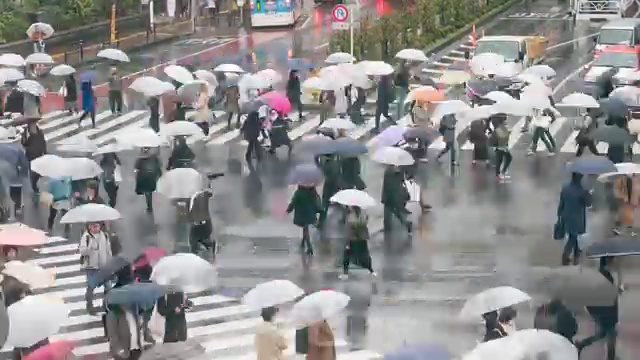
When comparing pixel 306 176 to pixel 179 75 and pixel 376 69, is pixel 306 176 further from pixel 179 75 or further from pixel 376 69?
pixel 179 75

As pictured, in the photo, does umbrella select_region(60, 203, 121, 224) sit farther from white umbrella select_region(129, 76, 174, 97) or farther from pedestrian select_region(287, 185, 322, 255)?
white umbrella select_region(129, 76, 174, 97)

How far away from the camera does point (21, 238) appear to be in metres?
15.5

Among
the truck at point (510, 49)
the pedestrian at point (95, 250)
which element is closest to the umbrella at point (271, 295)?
the pedestrian at point (95, 250)

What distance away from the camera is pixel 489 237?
19875mm

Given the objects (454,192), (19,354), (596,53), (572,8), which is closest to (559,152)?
(454,192)

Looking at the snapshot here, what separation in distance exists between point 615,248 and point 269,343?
4.36 metres

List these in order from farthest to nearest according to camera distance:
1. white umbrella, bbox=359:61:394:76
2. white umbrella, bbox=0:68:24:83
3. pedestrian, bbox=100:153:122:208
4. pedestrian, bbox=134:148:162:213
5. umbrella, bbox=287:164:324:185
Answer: white umbrella, bbox=0:68:24:83 < white umbrella, bbox=359:61:394:76 < pedestrian, bbox=134:148:162:213 < pedestrian, bbox=100:153:122:208 < umbrella, bbox=287:164:324:185

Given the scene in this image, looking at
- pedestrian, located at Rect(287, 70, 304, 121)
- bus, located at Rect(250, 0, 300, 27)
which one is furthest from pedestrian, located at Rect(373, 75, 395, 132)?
bus, located at Rect(250, 0, 300, 27)

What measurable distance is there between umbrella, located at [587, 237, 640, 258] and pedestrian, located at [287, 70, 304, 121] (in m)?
16.3

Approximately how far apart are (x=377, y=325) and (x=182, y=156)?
6.88m

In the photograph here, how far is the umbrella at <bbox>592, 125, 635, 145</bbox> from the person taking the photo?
20891 mm

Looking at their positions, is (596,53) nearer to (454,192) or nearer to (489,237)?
(454,192)

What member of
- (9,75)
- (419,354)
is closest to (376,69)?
(9,75)

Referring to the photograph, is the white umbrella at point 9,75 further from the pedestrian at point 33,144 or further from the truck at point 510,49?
the truck at point 510,49
